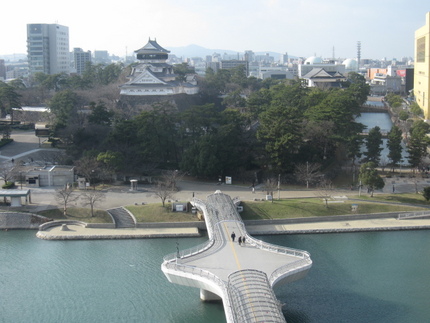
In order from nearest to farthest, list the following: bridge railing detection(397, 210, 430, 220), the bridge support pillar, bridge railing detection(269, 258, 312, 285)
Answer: bridge railing detection(269, 258, 312, 285)
the bridge support pillar
bridge railing detection(397, 210, 430, 220)

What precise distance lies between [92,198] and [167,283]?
29.9 ft

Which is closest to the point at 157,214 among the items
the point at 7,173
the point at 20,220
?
the point at 20,220

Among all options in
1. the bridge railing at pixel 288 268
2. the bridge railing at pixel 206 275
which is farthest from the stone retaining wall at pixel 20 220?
the bridge railing at pixel 288 268

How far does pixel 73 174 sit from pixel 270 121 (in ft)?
39.0

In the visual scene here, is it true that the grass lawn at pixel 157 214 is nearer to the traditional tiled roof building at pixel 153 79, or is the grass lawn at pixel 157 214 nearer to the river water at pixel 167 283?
the river water at pixel 167 283

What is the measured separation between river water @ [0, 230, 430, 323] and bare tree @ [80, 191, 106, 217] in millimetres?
2854

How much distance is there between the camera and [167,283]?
20.2m

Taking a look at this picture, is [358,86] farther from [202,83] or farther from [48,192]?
[48,192]

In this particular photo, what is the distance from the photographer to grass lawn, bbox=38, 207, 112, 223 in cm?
2677

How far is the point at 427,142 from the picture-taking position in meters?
35.1

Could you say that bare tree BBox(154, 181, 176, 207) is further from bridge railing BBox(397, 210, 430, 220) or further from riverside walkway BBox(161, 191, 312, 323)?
bridge railing BBox(397, 210, 430, 220)

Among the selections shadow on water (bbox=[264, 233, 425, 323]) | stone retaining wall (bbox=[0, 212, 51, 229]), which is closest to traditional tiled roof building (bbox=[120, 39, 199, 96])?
→ stone retaining wall (bbox=[0, 212, 51, 229])

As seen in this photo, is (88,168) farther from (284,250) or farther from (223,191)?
(284,250)

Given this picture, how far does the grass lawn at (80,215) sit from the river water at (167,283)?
5.23 ft
